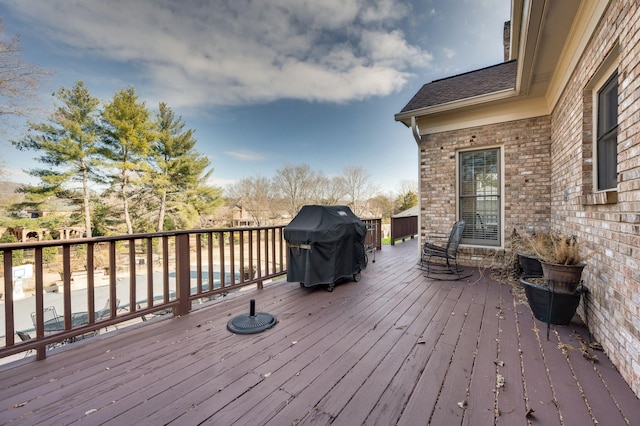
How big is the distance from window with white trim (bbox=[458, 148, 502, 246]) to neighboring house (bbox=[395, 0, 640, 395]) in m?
0.02

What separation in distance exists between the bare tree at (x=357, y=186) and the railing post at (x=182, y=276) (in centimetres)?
2286

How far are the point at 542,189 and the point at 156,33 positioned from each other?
11537 mm

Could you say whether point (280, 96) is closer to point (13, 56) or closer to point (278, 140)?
point (278, 140)

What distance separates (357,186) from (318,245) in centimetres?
2237

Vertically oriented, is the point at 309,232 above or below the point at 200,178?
below

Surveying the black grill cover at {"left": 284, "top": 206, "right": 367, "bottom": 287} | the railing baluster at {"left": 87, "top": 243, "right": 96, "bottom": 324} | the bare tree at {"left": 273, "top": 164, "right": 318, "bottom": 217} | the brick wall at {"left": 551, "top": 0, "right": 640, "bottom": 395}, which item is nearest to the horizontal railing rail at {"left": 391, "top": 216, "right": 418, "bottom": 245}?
the black grill cover at {"left": 284, "top": 206, "right": 367, "bottom": 287}

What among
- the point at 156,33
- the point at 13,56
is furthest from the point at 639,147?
the point at 13,56

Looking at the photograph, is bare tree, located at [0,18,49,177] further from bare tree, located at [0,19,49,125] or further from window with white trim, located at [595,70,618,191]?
window with white trim, located at [595,70,618,191]

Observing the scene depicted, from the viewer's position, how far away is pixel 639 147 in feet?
4.84

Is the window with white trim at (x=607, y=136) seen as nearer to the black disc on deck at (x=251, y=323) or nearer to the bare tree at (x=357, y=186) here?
the black disc on deck at (x=251, y=323)

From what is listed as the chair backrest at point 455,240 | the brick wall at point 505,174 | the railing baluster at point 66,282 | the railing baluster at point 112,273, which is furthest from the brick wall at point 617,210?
the railing baluster at point 66,282

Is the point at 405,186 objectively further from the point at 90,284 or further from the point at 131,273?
the point at 90,284

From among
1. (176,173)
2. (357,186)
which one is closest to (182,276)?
(176,173)

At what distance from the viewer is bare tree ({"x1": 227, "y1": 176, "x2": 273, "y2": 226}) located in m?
24.4
